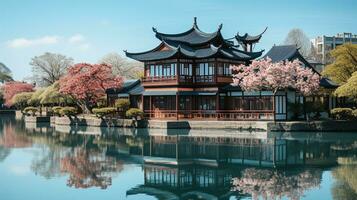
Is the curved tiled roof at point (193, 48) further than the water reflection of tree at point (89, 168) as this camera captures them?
Yes

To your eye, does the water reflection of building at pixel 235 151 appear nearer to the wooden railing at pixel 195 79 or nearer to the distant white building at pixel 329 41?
the wooden railing at pixel 195 79

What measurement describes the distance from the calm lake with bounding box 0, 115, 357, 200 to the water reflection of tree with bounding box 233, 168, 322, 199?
0.10 feet

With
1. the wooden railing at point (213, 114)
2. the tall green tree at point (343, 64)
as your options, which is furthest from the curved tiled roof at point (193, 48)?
the tall green tree at point (343, 64)

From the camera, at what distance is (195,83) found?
44906 millimetres

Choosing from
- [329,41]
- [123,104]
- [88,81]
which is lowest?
[123,104]

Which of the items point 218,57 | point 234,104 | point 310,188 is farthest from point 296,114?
point 310,188

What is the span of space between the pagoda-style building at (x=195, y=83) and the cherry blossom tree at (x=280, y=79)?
7.16 ft

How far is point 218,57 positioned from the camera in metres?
44.1

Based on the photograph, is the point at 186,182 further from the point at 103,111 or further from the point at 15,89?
the point at 15,89

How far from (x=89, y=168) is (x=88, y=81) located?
2866 cm

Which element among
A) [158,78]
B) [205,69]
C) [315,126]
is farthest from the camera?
[158,78]

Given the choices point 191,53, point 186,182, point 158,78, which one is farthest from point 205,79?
point 186,182

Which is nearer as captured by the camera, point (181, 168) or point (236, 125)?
point (181, 168)

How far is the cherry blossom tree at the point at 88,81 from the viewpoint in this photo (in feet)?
155
